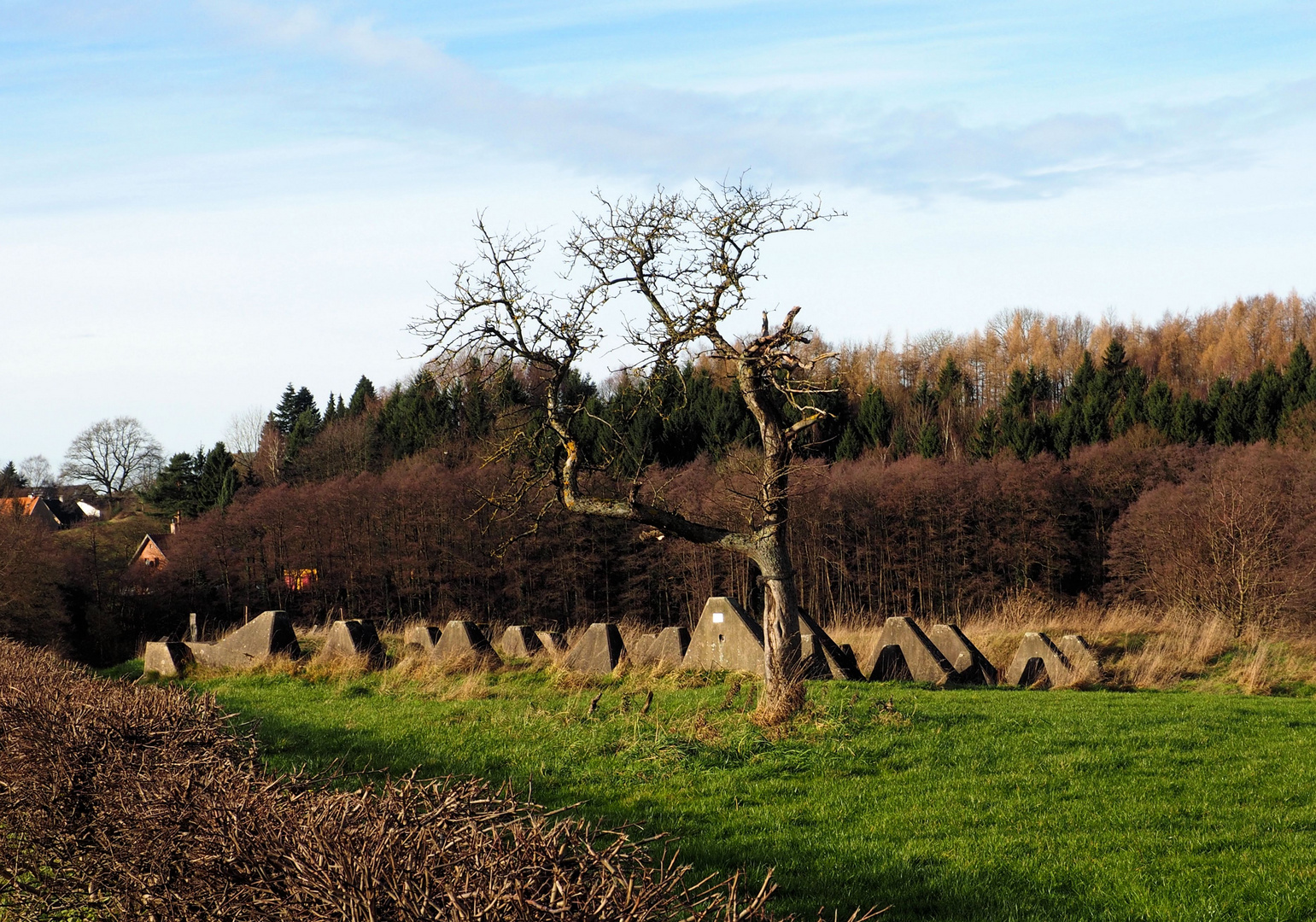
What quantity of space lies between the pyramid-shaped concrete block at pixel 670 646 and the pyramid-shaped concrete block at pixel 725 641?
0.61 ft

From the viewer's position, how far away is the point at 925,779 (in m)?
8.72

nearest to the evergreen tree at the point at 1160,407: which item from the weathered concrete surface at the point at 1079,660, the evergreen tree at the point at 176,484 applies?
the weathered concrete surface at the point at 1079,660

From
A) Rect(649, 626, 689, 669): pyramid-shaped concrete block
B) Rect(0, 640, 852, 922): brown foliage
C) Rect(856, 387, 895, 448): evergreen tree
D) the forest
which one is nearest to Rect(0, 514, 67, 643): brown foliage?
the forest

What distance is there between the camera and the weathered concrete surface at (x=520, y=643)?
1906 cm

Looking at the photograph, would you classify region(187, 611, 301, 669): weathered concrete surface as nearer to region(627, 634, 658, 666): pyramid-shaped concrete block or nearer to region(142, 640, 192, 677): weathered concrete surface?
region(142, 640, 192, 677): weathered concrete surface

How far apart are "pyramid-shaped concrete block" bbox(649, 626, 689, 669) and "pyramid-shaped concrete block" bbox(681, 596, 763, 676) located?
7.3 inches

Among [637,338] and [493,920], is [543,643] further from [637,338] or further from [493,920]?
[493,920]

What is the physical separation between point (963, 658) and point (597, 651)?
611 cm

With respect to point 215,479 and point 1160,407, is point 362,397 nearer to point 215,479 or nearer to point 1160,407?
point 215,479

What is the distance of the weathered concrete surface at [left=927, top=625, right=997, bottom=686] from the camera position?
54.0ft

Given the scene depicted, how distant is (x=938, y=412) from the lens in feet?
209

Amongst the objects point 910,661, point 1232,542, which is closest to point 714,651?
point 910,661

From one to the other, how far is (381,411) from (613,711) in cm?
5177

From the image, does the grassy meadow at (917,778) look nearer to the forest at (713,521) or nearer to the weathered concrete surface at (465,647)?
the weathered concrete surface at (465,647)
